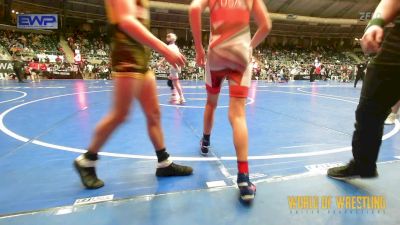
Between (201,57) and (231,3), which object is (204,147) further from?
(231,3)

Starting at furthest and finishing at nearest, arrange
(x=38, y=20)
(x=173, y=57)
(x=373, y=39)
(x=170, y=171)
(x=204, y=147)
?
(x=38, y=20)
(x=204, y=147)
(x=170, y=171)
(x=173, y=57)
(x=373, y=39)

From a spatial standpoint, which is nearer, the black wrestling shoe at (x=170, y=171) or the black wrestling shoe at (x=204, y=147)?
the black wrestling shoe at (x=170, y=171)

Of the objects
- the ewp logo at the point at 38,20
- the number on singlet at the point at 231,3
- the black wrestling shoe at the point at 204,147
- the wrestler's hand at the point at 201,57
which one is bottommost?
the black wrestling shoe at the point at 204,147

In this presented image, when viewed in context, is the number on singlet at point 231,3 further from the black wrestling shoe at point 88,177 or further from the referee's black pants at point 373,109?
the black wrestling shoe at point 88,177

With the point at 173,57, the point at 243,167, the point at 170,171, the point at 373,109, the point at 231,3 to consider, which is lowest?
the point at 170,171

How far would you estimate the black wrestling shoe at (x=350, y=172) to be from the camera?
2.02m

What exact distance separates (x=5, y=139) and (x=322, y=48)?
42434 millimetres

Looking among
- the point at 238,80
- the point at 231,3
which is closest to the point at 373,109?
the point at 238,80

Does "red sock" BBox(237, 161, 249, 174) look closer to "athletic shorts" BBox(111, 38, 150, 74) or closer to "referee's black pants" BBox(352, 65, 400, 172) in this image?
"referee's black pants" BBox(352, 65, 400, 172)

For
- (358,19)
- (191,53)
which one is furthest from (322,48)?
(191,53)

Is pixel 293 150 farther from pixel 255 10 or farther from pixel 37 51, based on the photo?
pixel 37 51

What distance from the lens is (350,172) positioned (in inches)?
87.4

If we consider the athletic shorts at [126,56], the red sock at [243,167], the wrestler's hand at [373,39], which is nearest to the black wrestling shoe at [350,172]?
the red sock at [243,167]

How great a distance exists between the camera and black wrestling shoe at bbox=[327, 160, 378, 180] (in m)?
2.02
